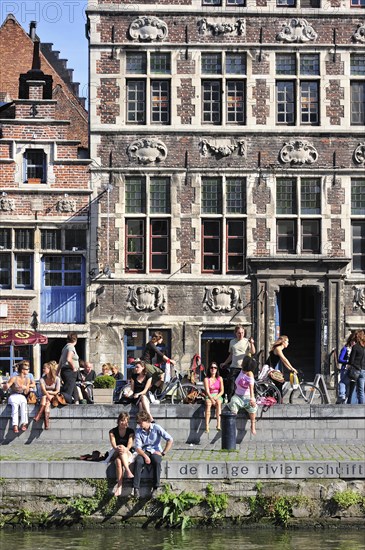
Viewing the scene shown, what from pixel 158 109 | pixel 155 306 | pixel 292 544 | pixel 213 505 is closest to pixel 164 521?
pixel 213 505

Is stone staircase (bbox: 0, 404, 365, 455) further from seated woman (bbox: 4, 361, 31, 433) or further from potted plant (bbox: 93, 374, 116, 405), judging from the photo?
potted plant (bbox: 93, 374, 116, 405)

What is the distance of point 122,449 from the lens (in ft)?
61.1

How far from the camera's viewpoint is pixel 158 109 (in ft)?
103

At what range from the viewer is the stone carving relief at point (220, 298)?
1220 inches

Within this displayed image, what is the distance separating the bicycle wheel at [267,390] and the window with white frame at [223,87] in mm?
9771

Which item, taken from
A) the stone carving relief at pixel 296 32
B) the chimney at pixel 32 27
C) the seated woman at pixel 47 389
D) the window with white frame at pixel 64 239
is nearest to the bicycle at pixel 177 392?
the seated woman at pixel 47 389

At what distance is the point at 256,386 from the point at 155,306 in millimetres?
8228

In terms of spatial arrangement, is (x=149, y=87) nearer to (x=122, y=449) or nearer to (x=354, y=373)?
(x=354, y=373)

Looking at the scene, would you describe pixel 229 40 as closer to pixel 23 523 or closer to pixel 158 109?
pixel 158 109

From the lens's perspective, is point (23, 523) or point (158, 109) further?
point (158, 109)

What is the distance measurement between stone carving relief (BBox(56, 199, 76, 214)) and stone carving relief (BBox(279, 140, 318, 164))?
493 centimetres

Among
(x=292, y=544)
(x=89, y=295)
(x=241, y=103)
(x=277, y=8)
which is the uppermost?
(x=277, y=8)

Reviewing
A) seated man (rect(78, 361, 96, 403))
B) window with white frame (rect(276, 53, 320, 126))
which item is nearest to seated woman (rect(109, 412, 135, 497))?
seated man (rect(78, 361, 96, 403))

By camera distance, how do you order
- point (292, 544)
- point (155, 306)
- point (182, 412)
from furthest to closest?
point (155, 306) < point (182, 412) < point (292, 544)
